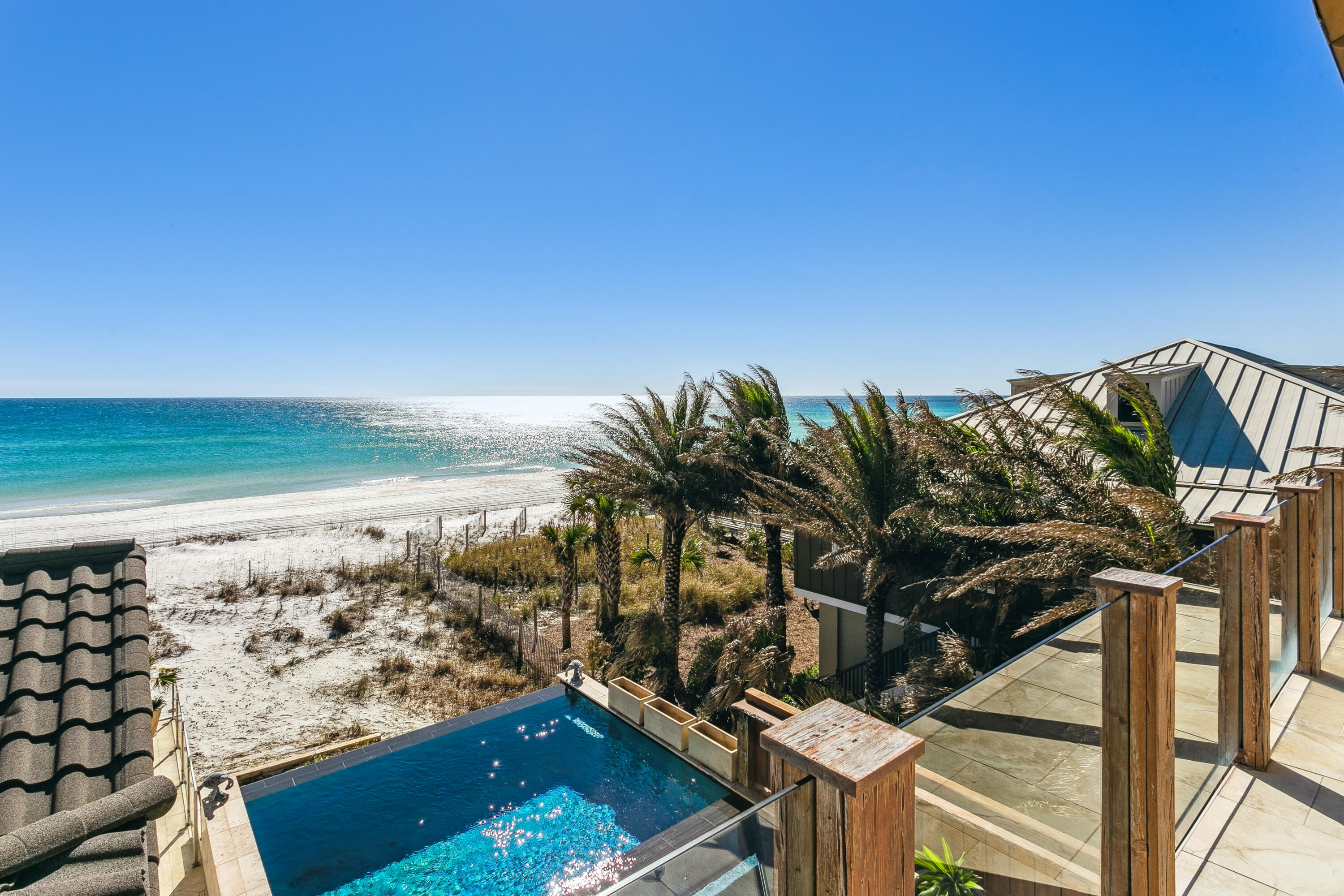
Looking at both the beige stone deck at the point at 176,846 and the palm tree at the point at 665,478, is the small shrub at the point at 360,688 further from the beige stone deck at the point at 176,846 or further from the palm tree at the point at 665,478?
the palm tree at the point at 665,478

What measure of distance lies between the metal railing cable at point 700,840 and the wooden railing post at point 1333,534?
18.0 feet

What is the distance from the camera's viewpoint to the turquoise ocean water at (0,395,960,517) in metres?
35.3

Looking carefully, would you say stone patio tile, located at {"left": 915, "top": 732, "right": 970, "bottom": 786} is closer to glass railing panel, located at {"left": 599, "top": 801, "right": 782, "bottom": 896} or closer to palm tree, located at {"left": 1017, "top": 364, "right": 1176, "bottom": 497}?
glass railing panel, located at {"left": 599, "top": 801, "right": 782, "bottom": 896}

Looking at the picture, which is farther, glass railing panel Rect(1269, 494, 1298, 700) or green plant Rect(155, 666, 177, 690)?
green plant Rect(155, 666, 177, 690)

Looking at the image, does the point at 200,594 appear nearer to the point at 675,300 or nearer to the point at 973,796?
the point at 973,796

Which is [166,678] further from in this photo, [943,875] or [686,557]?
[943,875]

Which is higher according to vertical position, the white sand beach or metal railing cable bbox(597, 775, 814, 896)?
metal railing cable bbox(597, 775, 814, 896)

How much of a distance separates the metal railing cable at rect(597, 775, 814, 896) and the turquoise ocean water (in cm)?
821

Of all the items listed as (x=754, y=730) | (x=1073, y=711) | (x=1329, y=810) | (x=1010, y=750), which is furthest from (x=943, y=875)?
(x=754, y=730)

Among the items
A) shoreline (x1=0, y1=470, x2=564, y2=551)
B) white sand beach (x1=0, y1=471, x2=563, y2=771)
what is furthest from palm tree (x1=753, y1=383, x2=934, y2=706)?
shoreline (x1=0, y1=470, x2=564, y2=551)

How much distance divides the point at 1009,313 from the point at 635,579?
73.1 ft

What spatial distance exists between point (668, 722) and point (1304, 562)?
7444 millimetres

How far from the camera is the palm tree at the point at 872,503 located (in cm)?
782

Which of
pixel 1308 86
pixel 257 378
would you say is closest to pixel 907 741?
pixel 1308 86
